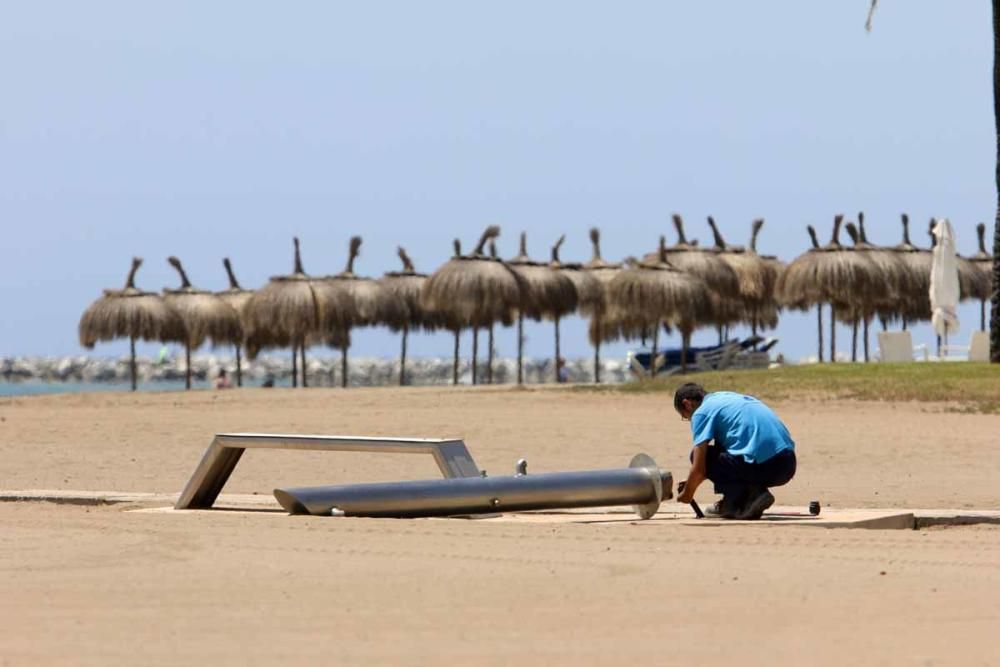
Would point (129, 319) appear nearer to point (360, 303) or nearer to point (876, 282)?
point (360, 303)

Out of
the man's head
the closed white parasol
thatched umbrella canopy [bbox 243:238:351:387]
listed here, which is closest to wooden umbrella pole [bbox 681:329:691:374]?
the closed white parasol

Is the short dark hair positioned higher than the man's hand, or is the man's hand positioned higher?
the short dark hair

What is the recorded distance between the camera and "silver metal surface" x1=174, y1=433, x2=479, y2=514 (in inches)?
403

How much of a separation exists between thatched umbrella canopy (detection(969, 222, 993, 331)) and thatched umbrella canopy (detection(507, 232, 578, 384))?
10293mm

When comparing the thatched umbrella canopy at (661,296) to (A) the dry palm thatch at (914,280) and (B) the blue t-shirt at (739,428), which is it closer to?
(A) the dry palm thatch at (914,280)

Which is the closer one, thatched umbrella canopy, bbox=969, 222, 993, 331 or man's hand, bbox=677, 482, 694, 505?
man's hand, bbox=677, 482, 694, 505

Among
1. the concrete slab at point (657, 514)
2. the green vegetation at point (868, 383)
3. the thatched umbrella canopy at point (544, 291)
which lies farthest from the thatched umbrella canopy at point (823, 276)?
the concrete slab at point (657, 514)

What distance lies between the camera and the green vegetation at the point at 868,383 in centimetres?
2222

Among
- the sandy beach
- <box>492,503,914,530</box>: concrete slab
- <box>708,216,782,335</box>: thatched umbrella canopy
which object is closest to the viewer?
the sandy beach

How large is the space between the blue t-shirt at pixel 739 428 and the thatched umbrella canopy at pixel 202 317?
34.9 metres

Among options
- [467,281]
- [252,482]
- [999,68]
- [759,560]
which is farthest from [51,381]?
[759,560]

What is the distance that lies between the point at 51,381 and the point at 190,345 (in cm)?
6420

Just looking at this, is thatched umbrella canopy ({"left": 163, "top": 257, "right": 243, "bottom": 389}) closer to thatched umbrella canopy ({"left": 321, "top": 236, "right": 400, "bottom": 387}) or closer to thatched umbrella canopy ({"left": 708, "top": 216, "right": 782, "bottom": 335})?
thatched umbrella canopy ({"left": 321, "top": 236, "right": 400, "bottom": 387})

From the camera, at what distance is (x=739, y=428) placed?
10.1m
